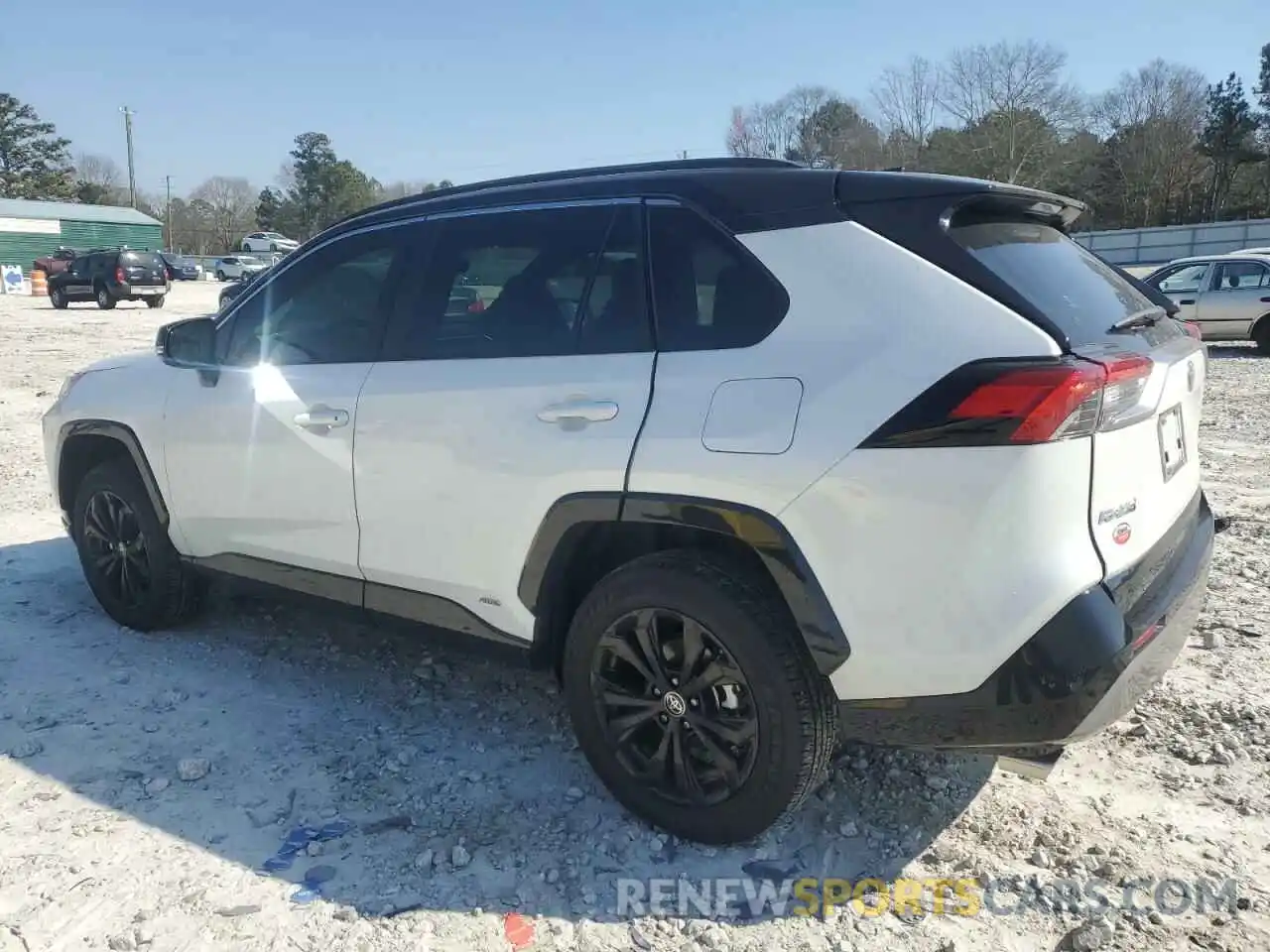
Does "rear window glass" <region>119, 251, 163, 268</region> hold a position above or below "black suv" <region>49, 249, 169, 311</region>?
above

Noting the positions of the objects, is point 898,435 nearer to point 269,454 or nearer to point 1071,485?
point 1071,485

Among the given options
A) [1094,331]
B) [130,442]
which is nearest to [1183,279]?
[1094,331]

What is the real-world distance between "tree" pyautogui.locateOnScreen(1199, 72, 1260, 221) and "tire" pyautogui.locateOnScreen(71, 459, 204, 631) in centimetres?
6481

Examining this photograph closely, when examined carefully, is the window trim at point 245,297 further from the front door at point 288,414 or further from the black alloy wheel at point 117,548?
the black alloy wheel at point 117,548

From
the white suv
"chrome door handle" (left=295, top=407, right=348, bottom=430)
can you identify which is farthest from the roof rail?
"chrome door handle" (left=295, top=407, right=348, bottom=430)

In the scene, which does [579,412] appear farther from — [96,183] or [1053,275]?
[96,183]

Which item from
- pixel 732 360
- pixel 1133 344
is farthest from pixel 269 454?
pixel 1133 344

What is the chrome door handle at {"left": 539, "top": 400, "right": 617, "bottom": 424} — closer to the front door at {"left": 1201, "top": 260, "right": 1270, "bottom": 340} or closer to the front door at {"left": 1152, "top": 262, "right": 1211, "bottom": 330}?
the front door at {"left": 1152, "top": 262, "right": 1211, "bottom": 330}

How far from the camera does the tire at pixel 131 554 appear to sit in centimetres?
431

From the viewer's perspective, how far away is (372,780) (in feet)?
10.7

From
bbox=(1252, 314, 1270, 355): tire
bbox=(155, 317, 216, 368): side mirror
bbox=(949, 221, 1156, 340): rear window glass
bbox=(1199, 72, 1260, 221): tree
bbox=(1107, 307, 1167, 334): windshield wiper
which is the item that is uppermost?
bbox=(1199, 72, 1260, 221): tree

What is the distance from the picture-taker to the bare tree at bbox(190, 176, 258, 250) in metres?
85.8

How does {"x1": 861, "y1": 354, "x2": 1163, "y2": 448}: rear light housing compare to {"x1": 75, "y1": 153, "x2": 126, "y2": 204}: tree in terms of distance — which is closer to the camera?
{"x1": 861, "y1": 354, "x2": 1163, "y2": 448}: rear light housing

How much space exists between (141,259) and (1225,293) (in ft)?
92.0
